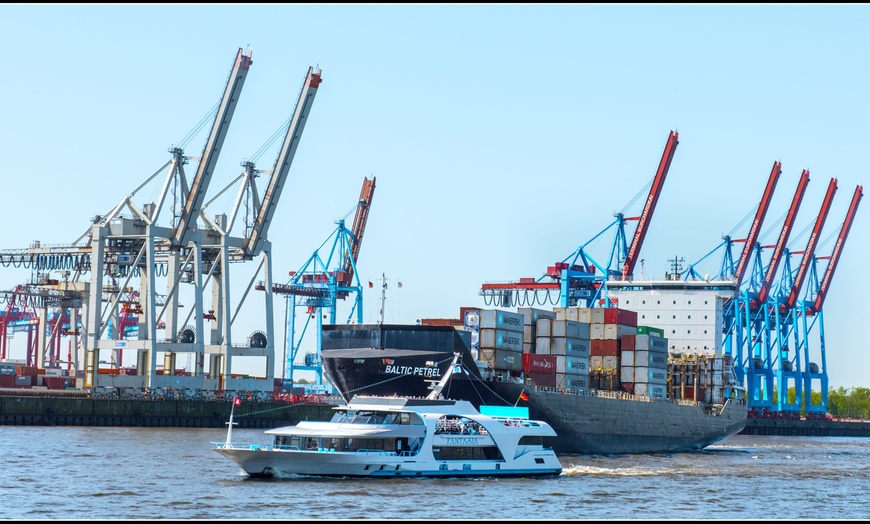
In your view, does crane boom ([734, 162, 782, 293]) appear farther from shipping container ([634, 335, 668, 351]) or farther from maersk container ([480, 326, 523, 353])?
maersk container ([480, 326, 523, 353])

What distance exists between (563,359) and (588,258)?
4570 centimetres

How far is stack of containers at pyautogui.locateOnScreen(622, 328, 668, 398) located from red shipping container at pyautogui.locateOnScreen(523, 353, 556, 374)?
269 inches

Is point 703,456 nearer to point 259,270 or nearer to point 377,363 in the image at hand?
point 377,363

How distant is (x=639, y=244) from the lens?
11362 cm

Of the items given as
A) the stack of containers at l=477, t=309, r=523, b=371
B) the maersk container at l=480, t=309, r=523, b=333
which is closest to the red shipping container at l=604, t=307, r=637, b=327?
the stack of containers at l=477, t=309, r=523, b=371

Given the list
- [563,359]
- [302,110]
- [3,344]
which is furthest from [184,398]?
[3,344]

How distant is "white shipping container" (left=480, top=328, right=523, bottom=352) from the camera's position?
6431 centimetres

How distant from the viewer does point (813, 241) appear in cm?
13725

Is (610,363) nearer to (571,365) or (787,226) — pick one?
(571,365)

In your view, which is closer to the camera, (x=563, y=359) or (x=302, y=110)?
(x=563, y=359)

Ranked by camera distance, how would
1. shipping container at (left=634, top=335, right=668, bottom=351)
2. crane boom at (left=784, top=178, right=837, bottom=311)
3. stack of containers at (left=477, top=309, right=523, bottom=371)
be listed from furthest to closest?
crane boom at (left=784, top=178, right=837, bottom=311)
shipping container at (left=634, top=335, right=668, bottom=351)
stack of containers at (left=477, top=309, right=523, bottom=371)

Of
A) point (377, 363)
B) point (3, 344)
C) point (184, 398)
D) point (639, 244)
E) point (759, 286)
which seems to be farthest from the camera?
point (3, 344)

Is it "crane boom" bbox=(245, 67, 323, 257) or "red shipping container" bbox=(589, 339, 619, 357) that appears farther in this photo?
"crane boom" bbox=(245, 67, 323, 257)

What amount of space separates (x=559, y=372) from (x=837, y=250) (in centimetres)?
8104
